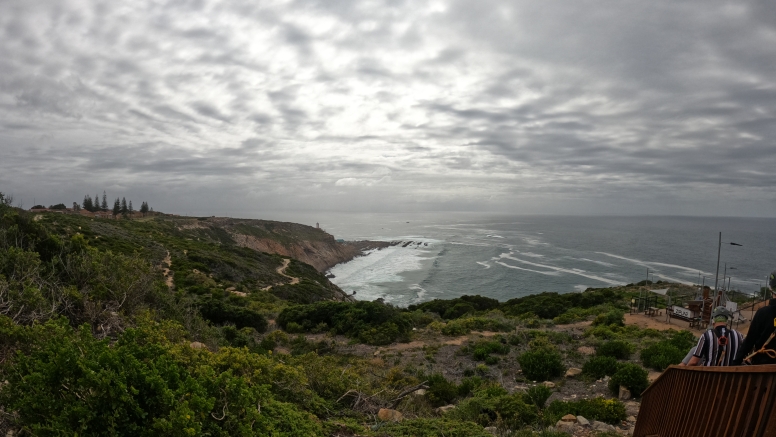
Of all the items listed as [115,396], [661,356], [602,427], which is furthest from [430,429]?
[661,356]

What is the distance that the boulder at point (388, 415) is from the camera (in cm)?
595

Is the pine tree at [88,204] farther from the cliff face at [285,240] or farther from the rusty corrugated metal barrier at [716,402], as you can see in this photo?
the rusty corrugated metal barrier at [716,402]

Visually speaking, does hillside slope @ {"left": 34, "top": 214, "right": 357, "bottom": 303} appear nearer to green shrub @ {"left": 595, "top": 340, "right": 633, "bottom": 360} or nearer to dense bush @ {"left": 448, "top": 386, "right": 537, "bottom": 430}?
dense bush @ {"left": 448, "top": 386, "right": 537, "bottom": 430}

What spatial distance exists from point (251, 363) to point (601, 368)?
29.8ft

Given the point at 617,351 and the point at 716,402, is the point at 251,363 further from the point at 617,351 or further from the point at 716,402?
the point at 617,351

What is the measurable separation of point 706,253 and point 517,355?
303ft

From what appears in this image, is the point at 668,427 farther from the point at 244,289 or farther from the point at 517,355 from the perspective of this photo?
the point at 244,289

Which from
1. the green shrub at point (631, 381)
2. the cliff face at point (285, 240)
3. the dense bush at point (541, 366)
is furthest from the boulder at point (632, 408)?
the cliff face at point (285, 240)

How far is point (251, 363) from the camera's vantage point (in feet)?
17.7

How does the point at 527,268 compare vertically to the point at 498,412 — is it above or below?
below

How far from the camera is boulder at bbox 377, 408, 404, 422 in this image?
19.5 ft

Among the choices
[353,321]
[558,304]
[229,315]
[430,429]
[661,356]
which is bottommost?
[558,304]

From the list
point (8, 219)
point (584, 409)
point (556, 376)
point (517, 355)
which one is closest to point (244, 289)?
point (8, 219)

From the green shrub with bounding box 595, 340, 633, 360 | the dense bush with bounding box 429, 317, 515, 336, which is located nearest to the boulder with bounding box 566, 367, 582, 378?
the green shrub with bounding box 595, 340, 633, 360
